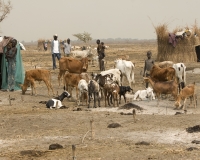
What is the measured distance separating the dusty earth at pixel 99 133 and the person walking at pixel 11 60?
4463mm

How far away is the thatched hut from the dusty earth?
17004 mm

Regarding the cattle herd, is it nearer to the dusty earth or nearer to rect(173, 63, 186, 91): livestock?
rect(173, 63, 186, 91): livestock

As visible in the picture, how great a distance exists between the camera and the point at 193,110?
14.1 metres

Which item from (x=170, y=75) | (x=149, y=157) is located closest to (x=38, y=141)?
(x=149, y=157)

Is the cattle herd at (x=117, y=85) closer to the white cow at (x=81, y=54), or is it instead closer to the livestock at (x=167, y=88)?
the livestock at (x=167, y=88)

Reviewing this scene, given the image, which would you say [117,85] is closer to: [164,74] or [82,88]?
[82,88]

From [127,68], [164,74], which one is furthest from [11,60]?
[164,74]

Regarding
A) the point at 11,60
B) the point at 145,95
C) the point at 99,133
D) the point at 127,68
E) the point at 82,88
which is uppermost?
the point at 11,60

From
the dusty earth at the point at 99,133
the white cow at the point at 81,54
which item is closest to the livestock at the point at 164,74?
the dusty earth at the point at 99,133

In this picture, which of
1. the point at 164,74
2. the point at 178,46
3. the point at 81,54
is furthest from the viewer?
the point at 81,54

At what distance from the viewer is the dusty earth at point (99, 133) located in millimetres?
9188

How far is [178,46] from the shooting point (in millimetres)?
32438

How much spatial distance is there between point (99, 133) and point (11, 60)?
972cm

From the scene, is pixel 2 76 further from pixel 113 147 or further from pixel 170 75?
pixel 113 147
